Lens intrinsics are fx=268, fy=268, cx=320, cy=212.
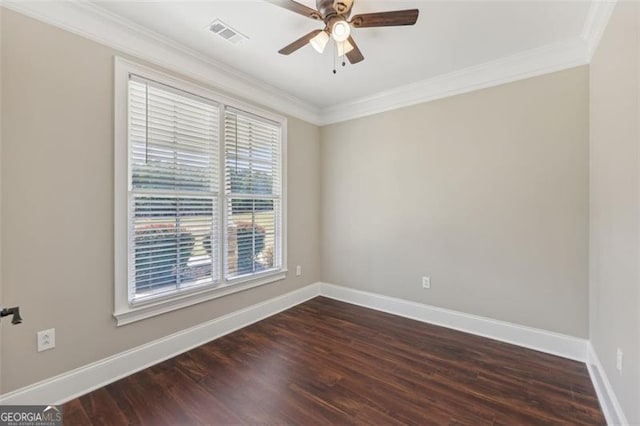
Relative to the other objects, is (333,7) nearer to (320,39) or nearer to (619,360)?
(320,39)

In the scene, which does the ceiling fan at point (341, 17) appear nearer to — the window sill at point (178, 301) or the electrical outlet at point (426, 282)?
the window sill at point (178, 301)

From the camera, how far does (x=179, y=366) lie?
2.22m

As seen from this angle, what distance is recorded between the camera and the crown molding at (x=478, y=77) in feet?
7.62

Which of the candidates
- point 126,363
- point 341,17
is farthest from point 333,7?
point 126,363

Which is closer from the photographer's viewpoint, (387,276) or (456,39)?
(456,39)

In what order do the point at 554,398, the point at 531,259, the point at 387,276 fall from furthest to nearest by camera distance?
the point at 387,276, the point at 531,259, the point at 554,398

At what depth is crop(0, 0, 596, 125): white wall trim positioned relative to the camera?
1.85 metres

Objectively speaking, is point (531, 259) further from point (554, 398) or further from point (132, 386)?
point (132, 386)

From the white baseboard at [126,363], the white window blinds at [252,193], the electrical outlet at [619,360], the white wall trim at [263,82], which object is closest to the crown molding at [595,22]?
the white wall trim at [263,82]

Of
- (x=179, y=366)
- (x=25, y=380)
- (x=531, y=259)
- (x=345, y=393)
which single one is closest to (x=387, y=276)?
(x=531, y=259)

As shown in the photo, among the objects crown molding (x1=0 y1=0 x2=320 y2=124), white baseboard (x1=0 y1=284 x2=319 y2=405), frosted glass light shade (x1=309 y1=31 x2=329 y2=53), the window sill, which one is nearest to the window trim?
the window sill

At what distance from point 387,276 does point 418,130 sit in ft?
5.99

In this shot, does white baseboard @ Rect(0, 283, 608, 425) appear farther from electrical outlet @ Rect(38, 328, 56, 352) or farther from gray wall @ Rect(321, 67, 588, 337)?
electrical outlet @ Rect(38, 328, 56, 352)

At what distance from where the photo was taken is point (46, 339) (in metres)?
1.76
